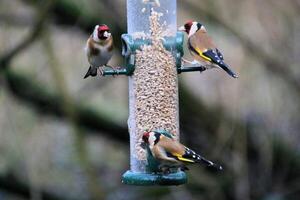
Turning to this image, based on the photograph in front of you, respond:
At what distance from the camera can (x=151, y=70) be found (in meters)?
6.62

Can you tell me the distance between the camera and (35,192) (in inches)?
363

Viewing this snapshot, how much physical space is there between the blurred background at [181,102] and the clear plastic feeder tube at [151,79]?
1963 millimetres

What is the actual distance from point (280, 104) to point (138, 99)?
312 cm

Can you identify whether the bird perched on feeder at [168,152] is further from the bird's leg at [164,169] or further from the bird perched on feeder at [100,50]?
the bird perched on feeder at [100,50]

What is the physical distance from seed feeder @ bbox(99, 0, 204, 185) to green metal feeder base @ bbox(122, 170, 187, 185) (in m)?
0.07

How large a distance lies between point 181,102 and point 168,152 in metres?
4.00

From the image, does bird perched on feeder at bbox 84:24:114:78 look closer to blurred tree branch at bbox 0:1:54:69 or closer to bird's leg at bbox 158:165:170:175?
bird's leg at bbox 158:165:170:175

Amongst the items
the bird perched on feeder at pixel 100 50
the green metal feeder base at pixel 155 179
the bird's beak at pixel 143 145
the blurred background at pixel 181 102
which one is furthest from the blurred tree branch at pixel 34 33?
the green metal feeder base at pixel 155 179

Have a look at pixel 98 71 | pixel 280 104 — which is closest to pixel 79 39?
pixel 280 104

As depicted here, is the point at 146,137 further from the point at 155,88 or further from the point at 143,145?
the point at 155,88

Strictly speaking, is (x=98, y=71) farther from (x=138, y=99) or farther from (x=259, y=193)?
(x=259, y=193)

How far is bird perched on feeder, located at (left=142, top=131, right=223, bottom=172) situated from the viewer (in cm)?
600

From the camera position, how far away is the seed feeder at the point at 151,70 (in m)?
6.55

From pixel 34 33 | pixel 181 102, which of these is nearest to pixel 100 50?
pixel 34 33
